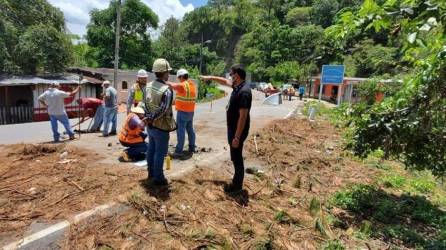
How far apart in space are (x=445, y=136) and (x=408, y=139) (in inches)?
20.1

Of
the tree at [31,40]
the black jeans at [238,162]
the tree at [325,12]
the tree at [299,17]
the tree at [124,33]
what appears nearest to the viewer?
the black jeans at [238,162]

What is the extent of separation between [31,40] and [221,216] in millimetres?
21974

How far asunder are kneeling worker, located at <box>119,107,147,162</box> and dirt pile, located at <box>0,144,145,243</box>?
556 millimetres

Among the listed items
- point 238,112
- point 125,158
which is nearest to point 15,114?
point 125,158

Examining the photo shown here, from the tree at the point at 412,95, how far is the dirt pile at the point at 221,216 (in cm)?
140

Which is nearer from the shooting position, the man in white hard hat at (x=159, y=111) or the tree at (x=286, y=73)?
the man in white hard hat at (x=159, y=111)

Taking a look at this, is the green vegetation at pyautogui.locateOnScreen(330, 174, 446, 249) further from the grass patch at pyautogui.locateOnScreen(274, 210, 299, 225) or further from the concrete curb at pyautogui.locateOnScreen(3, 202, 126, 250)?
the concrete curb at pyautogui.locateOnScreen(3, 202, 126, 250)

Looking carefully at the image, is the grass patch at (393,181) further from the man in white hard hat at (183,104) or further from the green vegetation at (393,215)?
the man in white hard hat at (183,104)

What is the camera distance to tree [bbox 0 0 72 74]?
21.6 m

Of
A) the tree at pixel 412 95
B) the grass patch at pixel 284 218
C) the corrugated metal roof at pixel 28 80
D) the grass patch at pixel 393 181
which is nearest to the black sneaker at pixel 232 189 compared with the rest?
the grass patch at pixel 284 218

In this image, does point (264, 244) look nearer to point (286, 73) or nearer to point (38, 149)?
point (38, 149)

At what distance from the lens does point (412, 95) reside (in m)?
4.84

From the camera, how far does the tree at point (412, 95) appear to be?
2383mm

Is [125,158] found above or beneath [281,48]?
beneath
